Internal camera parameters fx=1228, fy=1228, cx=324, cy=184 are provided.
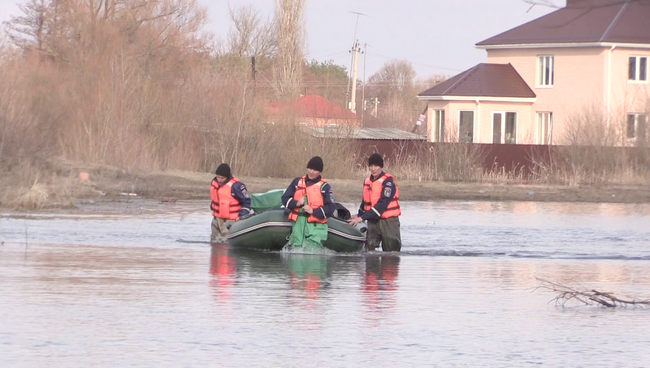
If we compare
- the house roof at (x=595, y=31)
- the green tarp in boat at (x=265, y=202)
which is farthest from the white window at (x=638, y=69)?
the green tarp in boat at (x=265, y=202)

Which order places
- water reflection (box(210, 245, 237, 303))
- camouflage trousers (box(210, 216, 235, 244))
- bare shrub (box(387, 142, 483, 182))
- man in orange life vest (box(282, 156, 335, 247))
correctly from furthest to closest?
bare shrub (box(387, 142, 483, 182)), camouflage trousers (box(210, 216, 235, 244)), man in orange life vest (box(282, 156, 335, 247)), water reflection (box(210, 245, 237, 303))

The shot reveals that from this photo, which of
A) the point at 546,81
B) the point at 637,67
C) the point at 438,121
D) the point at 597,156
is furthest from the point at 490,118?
the point at 597,156

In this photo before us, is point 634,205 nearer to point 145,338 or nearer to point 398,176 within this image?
point 398,176

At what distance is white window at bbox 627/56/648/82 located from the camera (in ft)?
183

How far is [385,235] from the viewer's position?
1903cm

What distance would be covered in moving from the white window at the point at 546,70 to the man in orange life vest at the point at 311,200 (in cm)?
3992

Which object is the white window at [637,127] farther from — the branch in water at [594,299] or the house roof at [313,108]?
the branch in water at [594,299]

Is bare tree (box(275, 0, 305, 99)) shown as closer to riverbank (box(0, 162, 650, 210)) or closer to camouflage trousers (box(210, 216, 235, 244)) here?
riverbank (box(0, 162, 650, 210))

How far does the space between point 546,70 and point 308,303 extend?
46047 millimetres

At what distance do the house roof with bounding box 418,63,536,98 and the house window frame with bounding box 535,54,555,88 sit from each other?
2.17ft

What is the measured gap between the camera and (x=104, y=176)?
127 ft

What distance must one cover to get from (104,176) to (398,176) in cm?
1259

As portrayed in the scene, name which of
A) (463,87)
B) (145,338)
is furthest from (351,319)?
(463,87)

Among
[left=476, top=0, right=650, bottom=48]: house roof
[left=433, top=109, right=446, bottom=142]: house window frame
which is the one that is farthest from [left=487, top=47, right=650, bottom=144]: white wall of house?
[left=433, top=109, right=446, bottom=142]: house window frame
